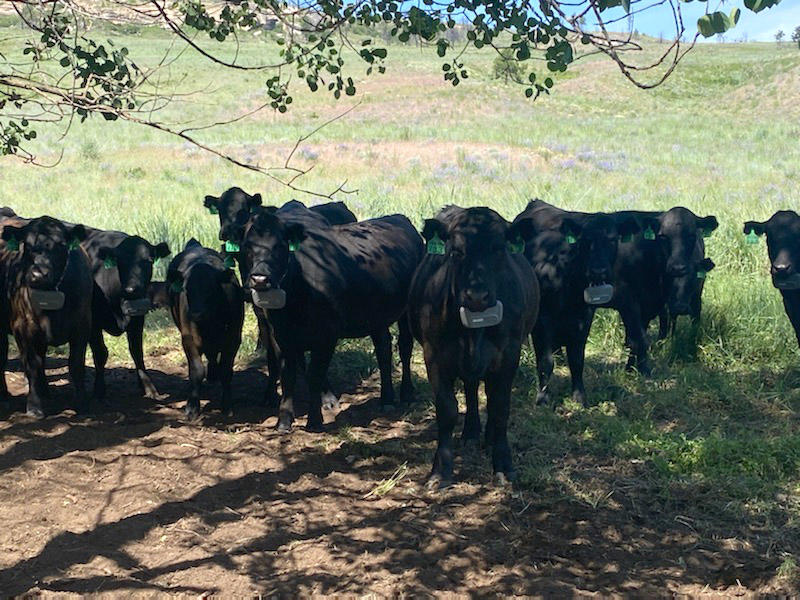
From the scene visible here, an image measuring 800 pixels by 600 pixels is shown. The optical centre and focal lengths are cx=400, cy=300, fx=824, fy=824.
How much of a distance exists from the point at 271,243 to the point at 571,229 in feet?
10.1

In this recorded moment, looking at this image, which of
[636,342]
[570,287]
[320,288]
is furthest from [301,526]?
[636,342]

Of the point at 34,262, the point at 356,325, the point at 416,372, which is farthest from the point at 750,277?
the point at 34,262

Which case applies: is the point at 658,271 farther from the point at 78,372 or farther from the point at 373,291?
the point at 78,372

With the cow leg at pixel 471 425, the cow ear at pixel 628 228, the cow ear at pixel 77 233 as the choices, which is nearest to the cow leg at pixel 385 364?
the cow leg at pixel 471 425

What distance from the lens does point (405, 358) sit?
885 cm

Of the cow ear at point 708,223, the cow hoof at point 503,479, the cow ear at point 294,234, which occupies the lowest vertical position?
the cow hoof at point 503,479

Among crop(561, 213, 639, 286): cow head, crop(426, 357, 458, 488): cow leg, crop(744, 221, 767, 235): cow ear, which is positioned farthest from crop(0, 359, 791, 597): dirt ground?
crop(744, 221, 767, 235): cow ear

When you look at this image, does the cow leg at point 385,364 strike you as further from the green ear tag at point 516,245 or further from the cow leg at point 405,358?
the green ear tag at point 516,245

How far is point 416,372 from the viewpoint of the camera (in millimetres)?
9578

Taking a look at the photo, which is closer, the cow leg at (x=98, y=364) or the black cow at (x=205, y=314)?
the black cow at (x=205, y=314)

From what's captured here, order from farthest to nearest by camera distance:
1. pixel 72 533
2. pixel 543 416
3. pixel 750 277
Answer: pixel 750 277 < pixel 543 416 < pixel 72 533

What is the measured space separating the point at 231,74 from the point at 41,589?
255ft

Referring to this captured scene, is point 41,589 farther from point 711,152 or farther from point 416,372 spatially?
point 711,152

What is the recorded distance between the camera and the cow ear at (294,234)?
7391 millimetres
